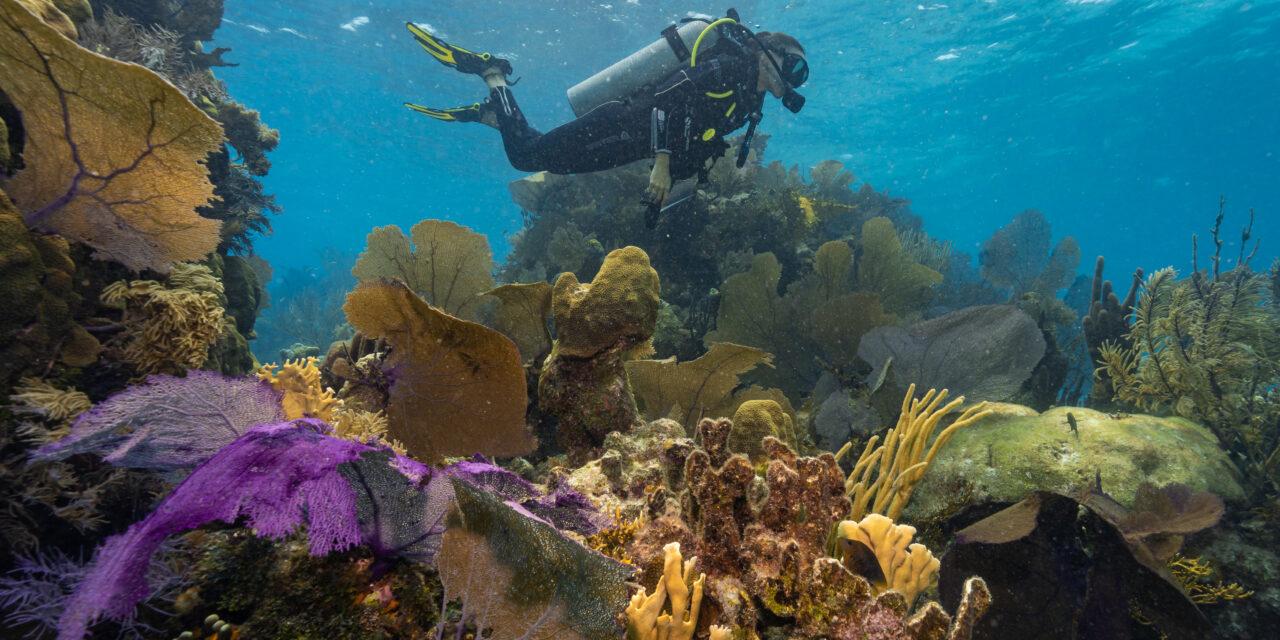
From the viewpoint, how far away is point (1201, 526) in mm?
2072

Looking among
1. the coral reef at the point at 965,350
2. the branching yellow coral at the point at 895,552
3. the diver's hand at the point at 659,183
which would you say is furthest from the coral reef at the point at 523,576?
the diver's hand at the point at 659,183

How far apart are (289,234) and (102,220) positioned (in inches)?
6195

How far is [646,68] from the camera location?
7.45 metres

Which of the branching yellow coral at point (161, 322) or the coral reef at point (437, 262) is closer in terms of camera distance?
the branching yellow coral at point (161, 322)

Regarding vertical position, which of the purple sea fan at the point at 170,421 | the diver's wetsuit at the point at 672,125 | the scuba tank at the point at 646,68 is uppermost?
the scuba tank at the point at 646,68

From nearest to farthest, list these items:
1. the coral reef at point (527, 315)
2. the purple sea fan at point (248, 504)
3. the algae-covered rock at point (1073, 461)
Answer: the purple sea fan at point (248, 504) < the algae-covered rock at point (1073, 461) < the coral reef at point (527, 315)

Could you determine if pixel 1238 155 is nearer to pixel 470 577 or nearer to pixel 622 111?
pixel 622 111

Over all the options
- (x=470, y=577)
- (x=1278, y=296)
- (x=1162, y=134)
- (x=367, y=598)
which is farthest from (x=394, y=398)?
(x=1162, y=134)

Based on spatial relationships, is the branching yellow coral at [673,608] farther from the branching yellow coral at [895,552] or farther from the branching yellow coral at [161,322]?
the branching yellow coral at [161,322]

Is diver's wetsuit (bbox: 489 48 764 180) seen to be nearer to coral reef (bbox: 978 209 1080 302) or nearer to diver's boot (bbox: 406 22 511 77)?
diver's boot (bbox: 406 22 511 77)

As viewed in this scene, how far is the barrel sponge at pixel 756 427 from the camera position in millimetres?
2537

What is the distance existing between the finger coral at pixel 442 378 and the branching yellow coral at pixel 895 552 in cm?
154

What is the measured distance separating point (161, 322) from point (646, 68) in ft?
23.7

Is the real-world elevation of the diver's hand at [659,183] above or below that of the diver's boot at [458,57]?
below
